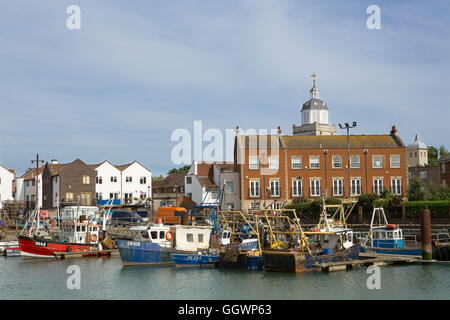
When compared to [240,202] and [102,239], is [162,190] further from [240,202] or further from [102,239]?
[102,239]

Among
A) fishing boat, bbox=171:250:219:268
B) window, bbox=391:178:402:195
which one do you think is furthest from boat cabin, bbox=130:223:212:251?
window, bbox=391:178:402:195

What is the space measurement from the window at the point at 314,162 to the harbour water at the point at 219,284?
3083 cm

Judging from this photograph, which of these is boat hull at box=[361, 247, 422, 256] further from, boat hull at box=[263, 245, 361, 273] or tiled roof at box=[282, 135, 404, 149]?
tiled roof at box=[282, 135, 404, 149]

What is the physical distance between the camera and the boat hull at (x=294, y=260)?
35531 mm

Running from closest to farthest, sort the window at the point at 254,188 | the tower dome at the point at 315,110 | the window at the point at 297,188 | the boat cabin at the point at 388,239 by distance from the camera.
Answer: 1. the boat cabin at the point at 388,239
2. the window at the point at 297,188
3. the window at the point at 254,188
4. the tower dome at the point at 315,110

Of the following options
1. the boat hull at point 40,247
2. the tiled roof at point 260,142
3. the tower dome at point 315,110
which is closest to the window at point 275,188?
the tiled roof at point 260,142

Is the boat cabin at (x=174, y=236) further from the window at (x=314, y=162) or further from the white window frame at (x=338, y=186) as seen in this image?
the white window frame at (x=338, y=186)

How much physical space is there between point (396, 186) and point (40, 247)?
45310mm

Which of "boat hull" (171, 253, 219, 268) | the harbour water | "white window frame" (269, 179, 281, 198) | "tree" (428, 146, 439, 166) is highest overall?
"tree" (428, 146, 439, 166)

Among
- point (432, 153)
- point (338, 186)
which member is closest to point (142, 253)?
point (338, 186)

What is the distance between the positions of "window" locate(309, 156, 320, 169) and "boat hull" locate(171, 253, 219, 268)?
32925 millimetres

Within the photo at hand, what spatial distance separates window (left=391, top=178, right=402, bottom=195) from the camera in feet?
231

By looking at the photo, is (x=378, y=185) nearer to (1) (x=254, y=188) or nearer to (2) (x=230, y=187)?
(1) (x=254, y=188)

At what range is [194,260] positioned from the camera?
41.2m
